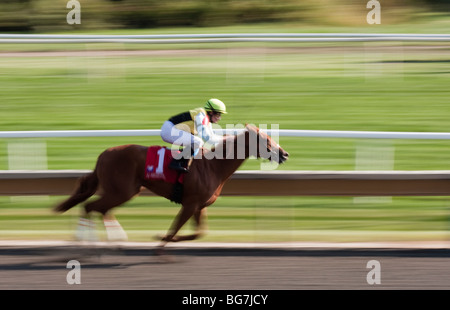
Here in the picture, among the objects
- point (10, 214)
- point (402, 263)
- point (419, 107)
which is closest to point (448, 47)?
point (419, 107)

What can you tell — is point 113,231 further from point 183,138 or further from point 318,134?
point 318,134

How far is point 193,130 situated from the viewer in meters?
6.83

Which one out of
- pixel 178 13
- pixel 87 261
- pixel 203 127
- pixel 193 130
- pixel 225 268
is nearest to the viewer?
pixel 225 268

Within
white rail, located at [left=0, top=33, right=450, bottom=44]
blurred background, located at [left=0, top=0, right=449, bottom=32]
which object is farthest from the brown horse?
blurred background, located at [left=0, top=0, right=449, bottom=32]

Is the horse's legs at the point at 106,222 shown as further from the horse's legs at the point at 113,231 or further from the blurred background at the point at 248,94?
the blurred background at the point at 248,94

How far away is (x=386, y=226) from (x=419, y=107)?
10.9ft

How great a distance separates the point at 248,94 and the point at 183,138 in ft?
12.9

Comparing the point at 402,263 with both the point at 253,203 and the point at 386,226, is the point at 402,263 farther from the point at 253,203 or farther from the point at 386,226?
the point at 253,203

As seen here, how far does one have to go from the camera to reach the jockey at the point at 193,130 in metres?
6.64

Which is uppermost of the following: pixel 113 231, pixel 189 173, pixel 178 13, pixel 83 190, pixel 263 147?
pixel 178 13

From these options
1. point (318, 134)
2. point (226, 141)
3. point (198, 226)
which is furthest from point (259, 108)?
point (198, 226)

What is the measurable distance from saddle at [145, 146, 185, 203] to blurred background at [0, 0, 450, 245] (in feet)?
2.46

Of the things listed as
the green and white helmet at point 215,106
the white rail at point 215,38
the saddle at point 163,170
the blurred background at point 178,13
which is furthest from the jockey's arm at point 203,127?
the blurred background at point 178,13

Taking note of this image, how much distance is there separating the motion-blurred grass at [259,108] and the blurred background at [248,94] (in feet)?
0.07
